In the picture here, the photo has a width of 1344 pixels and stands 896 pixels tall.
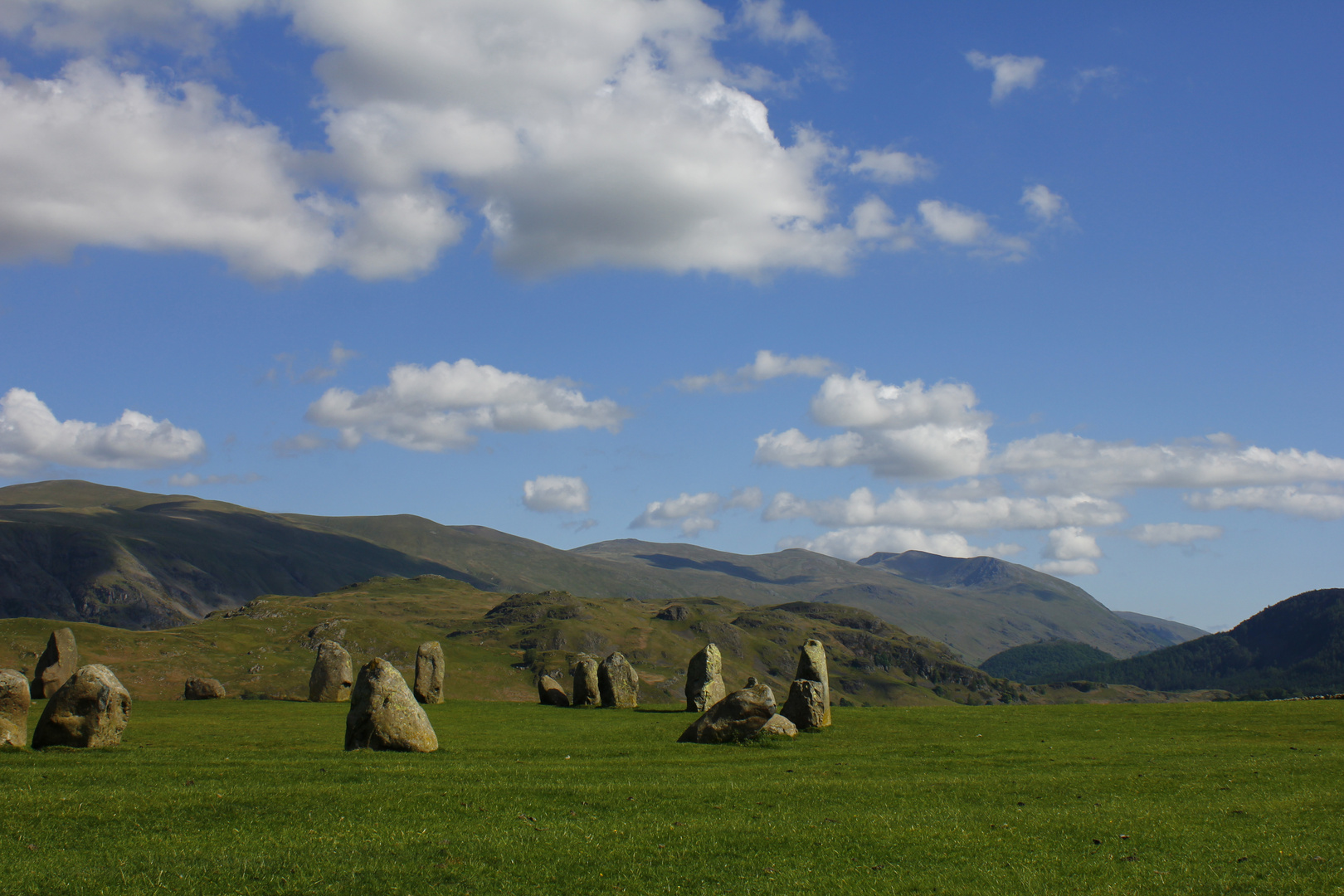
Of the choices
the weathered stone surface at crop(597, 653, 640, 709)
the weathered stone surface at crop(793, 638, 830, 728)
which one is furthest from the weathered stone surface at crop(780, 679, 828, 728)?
the weathered stone surface at crop(597, 653, 640, 709)

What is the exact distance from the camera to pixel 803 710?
3631cm

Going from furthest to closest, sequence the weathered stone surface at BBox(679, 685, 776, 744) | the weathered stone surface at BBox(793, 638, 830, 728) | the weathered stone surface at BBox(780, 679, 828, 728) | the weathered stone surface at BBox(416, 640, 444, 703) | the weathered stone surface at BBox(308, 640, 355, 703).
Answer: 1. the weathered stone surface at BBox(308, 640, 355, 703)
2. the weathered stone surface at BBox(416, 640, 444, 703)
3. the weathered stone surface at BBox(793, 638, 830, 728)
4. the weathered stone surface at BBox(780, 679, 828, 728)
5. the weathered stone surface at BBox(679, 685, 776, 744)

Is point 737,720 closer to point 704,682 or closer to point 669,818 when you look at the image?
point 669,818

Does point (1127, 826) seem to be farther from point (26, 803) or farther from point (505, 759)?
Answer: point (26, 803)

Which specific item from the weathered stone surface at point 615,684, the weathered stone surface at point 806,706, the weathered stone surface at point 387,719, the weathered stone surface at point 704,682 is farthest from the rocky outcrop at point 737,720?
the weathered stone surface at point 615,684

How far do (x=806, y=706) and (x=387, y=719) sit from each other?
1731 cm

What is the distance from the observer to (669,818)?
1716 cm

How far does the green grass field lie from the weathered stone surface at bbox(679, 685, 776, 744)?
3.26 feet

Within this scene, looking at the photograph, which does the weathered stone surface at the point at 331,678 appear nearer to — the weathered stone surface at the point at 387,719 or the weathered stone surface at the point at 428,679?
the weathered stone surface at the point at 428,679

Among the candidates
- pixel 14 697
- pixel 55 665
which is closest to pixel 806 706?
pixel 14 697

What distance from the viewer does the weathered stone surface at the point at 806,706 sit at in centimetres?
Answer: 3619

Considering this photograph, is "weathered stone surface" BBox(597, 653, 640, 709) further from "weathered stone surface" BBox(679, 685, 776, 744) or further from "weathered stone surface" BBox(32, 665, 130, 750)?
"weathered stone surface" BBox(32, 665, 130, 750)

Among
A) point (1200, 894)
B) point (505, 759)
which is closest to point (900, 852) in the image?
point (1200, 894)

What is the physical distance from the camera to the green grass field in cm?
1295
